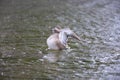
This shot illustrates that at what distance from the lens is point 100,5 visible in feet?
54.6

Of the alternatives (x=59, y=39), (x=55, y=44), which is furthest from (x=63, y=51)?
(x=59, y=39)

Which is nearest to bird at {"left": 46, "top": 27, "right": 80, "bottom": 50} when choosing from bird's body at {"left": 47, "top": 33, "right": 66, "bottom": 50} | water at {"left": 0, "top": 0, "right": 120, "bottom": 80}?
bird's body at {"left": 47, "top": 33, "right": 66, "bottom": 50}

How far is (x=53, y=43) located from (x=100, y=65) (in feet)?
6.08

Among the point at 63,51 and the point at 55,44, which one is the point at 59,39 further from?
the point at 63,51

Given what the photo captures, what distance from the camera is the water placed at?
7852 millimetres

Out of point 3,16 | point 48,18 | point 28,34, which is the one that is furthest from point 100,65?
point 3,16

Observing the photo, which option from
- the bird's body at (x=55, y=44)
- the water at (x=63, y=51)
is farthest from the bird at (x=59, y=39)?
the water at (x=63, y=51)

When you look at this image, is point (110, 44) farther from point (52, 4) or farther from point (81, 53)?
point (52, 4)

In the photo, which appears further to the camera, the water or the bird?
the bird

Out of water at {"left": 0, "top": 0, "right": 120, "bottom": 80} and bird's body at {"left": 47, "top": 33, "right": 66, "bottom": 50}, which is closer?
water at {"left": 0, "top": 0, "right": 120, "bottom": 80}

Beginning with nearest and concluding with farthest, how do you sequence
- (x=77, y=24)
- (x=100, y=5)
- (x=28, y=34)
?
(x=28, y=34)
(x=77, y=24)
(x=100, y=5)

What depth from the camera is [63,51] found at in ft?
31.3

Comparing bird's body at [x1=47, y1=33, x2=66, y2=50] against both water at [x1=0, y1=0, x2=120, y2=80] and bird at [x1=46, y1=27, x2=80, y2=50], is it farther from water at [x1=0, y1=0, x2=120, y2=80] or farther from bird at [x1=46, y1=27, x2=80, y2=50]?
water at [x1=0, y1=0, x2=120, y2=80]

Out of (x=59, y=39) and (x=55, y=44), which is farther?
(x=59, y=39)
